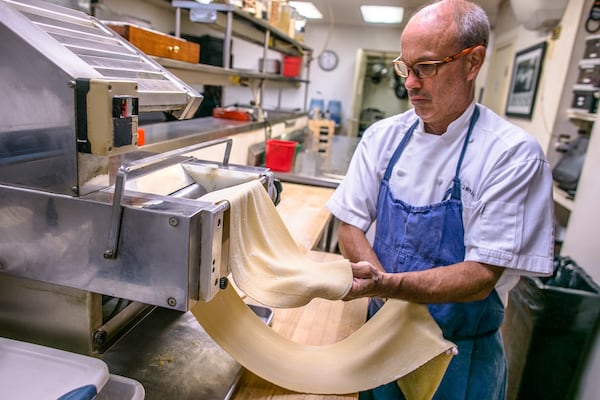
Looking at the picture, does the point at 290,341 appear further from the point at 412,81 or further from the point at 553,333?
the point at 553,333

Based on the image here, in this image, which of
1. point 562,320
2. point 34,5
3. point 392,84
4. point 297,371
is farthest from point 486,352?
point 392,84

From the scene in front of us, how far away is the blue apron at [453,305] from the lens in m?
1.18

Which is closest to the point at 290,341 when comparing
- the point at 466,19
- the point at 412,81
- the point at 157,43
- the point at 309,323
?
the point at 309,323

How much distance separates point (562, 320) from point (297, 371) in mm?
1721

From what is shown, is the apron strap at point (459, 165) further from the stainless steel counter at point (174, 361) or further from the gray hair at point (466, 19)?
the stainless steel counter at point (174, 361)

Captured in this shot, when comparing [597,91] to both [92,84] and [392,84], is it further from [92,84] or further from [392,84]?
[392,84]

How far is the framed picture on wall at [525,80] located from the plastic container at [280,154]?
2681mm

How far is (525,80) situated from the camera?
14.5 ft

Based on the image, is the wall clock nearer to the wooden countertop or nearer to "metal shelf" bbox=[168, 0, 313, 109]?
"metal shelf" bbox=[168, 0, 313, 109]

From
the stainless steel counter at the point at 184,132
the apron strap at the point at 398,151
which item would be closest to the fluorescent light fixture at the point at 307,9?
the stainless steel counter at the point at 184,132

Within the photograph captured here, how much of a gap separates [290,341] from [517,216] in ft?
2.20

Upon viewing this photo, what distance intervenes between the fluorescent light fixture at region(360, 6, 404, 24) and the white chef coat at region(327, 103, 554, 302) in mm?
4605

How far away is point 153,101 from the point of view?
82 centimetres

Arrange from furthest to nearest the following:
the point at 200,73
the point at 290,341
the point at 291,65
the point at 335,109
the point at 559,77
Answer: the point at 335,109 → the point at 291,65 → the point at 559,77 → the point at 200,73 → the point at 290,341
